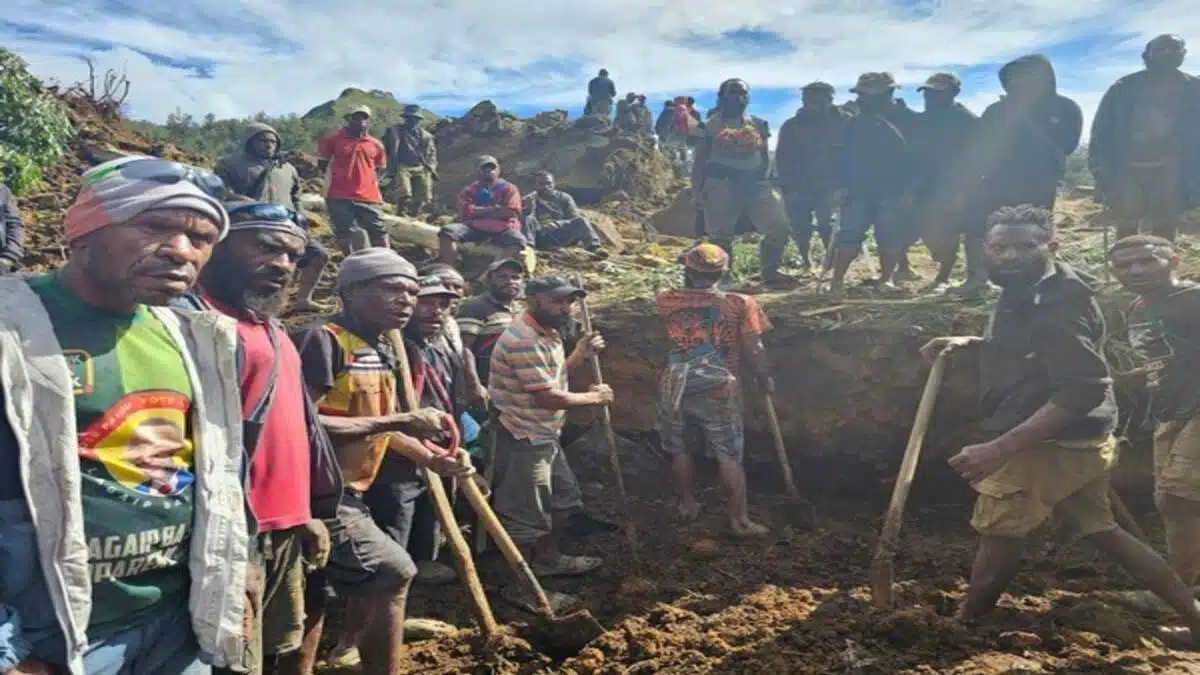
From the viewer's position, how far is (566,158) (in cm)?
2103

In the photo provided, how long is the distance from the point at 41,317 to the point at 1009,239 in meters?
3.63

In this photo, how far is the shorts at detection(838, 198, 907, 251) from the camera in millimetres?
7273

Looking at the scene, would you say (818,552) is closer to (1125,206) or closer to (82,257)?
(1125,206)

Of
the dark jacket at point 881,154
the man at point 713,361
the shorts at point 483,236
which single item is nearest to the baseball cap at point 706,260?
the man at point 713,361

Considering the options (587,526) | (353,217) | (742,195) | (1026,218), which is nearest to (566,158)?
(353,217)

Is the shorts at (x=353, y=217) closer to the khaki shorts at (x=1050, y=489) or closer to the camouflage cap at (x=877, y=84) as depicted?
the camouflage cap at (x=877, y=84)

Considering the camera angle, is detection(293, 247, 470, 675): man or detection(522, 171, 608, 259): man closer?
detection(293, 247, 470, 675): man

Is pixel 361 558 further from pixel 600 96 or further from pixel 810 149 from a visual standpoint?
pixel 600 96

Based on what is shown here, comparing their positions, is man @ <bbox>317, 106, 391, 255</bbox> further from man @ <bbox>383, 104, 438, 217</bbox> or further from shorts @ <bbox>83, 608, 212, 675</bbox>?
shorts @ <bbox>83, 608, 212, 675</bbox>

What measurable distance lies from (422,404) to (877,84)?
16.9 ft

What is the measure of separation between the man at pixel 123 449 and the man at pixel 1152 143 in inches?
265

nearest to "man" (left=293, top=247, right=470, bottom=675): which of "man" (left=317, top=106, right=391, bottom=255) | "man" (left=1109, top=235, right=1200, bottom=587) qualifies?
"man" (left=1109, top=235, right=1200, bottom=587)

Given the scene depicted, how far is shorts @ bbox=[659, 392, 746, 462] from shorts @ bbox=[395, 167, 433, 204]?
9873 millimetres

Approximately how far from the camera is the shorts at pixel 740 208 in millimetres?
8164
